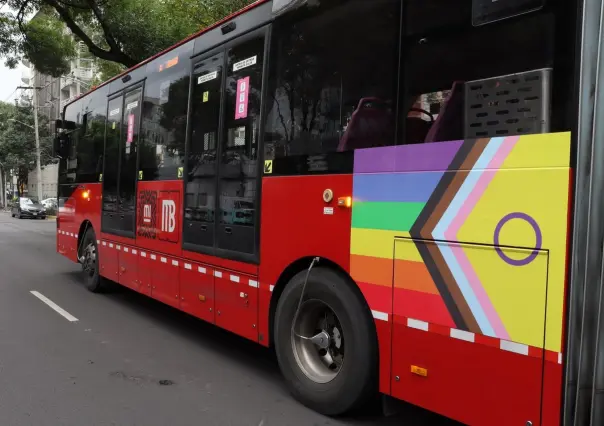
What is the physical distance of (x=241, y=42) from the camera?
482cm

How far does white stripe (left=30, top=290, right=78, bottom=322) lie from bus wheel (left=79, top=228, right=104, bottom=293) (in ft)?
2.41

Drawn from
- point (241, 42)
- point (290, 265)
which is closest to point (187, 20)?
point (241, 42)

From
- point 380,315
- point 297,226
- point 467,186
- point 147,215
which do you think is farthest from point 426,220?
point 147,215

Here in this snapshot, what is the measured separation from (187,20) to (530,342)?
45.5ft

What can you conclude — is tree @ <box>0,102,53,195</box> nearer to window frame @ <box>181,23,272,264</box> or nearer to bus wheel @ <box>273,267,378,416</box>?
window frame @ <box>181,23,272,264</box>

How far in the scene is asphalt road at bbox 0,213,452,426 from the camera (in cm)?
384

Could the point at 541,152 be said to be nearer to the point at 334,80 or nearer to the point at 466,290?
the point at 466,290

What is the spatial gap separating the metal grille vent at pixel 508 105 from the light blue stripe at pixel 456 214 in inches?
4.4

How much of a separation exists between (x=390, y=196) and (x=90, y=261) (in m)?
6.92

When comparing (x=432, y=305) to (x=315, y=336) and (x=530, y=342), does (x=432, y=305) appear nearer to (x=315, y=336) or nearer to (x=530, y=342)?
(x=530, y=342)

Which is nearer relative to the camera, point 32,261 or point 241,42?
point 241,42

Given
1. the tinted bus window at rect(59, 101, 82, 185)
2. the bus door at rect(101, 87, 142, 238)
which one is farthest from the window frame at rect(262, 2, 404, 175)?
the tinted bus window at rect(59, 101, 82, 185)

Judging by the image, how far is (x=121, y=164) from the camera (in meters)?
7.43

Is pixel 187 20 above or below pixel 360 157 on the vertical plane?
above
